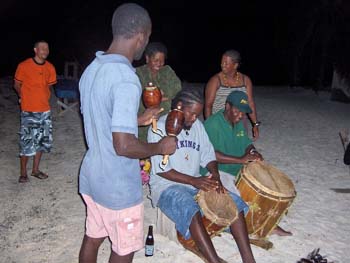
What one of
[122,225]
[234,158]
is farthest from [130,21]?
[234,158]

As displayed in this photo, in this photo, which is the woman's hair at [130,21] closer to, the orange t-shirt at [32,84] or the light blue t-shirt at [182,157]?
the light blue t-shirt at [182,157]

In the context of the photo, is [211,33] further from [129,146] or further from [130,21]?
[129,146]

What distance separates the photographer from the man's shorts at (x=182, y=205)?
11.6 feet

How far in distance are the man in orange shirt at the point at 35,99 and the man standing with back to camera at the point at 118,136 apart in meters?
3.15

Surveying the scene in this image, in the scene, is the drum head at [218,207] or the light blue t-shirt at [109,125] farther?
the drum head at [218,207]

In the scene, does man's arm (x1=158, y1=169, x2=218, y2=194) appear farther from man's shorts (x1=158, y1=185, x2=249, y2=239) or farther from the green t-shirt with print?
the green t-shirt with print

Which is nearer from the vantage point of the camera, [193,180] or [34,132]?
[193,180]

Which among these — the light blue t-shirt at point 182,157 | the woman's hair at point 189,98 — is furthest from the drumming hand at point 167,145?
the light blue t-shirt at point 182,157

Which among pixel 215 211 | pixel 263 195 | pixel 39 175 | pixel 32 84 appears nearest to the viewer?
pixel 215 211

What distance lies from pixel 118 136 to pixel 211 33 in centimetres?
2337

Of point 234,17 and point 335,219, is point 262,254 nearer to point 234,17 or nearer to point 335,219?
point 335,219

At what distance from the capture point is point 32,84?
5.30 metres

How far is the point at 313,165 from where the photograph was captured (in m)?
7.12

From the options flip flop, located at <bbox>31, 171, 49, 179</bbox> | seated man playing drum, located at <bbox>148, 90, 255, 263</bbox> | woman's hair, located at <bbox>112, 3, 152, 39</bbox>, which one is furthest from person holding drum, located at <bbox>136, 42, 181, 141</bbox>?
woman's hair, located at <bbox>112, 3, 152, 39</bbox>
